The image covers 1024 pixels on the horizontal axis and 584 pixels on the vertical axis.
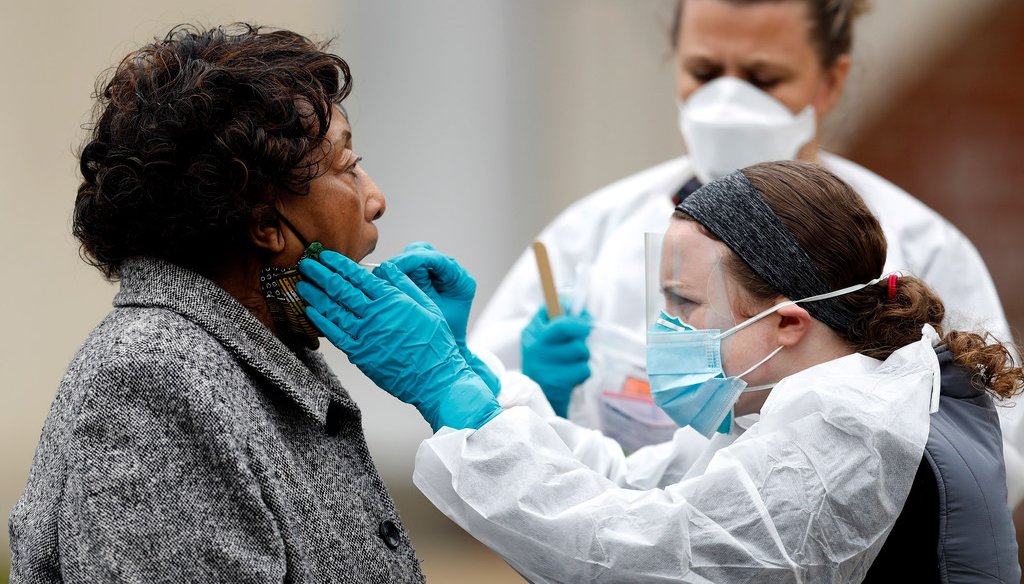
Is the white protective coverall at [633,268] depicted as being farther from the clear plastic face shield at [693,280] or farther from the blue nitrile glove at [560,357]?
the clear plastic face shield at [693,280]

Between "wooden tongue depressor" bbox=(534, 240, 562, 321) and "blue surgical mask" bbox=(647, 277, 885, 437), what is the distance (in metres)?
0.69

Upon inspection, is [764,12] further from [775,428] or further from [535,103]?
[535,103]

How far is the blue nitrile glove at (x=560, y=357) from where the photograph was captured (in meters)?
2.92

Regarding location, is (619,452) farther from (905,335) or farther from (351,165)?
(351,165)

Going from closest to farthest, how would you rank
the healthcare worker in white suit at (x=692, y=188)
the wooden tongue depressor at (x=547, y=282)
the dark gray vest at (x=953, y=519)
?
the dark gray vest at (x=953, y=519)
the wooden tongue depressor at (x=547, y=282)
the healthcare worker in white suit at (x=692, y=188)

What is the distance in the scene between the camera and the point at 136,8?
19.5ft

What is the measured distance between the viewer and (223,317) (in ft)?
5.90

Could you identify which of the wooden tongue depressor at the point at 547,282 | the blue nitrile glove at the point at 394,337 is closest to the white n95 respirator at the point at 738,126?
the wooden tongue depressor at the point at 547,282

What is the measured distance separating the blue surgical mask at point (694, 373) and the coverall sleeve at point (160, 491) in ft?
2.88

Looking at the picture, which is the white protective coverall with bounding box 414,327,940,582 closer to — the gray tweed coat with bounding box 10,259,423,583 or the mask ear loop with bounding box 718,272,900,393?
the mask ear loop with bounding box 718,272,900,393

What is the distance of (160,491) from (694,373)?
103 centimetres

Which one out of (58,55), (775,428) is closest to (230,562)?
(775,428)

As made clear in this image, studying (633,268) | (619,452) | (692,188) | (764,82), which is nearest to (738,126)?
(764,82)

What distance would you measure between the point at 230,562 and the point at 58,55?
499 cm
